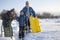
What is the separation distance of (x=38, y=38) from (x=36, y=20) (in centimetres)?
174

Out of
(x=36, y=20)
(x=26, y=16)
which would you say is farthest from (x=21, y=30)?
(x=36, y=20)

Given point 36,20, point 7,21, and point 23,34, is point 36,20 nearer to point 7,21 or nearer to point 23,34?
point 23,34

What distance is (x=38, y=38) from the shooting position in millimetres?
7340

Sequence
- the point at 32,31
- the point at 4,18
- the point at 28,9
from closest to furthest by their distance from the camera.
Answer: the point at 4,18, the point at 28,9, the point at 32,31

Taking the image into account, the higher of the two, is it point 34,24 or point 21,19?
point 21,19

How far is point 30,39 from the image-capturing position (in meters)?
7.17

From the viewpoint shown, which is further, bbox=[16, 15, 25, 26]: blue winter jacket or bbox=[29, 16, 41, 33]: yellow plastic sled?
bbox=[29, 16, 41, 33]: yellow plastic sled

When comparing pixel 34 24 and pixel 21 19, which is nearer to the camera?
pixel 21 19

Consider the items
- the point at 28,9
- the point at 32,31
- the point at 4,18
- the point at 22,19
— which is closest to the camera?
the point at 4,18

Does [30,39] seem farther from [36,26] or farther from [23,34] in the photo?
[36,26]

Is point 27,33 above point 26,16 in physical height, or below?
below

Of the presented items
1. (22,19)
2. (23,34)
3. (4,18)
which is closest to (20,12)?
(22,19)

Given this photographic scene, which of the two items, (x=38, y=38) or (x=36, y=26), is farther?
(x=36, y=26)

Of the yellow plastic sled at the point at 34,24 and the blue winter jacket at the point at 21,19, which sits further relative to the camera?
the yellow plastic sled at the point at 34,24
